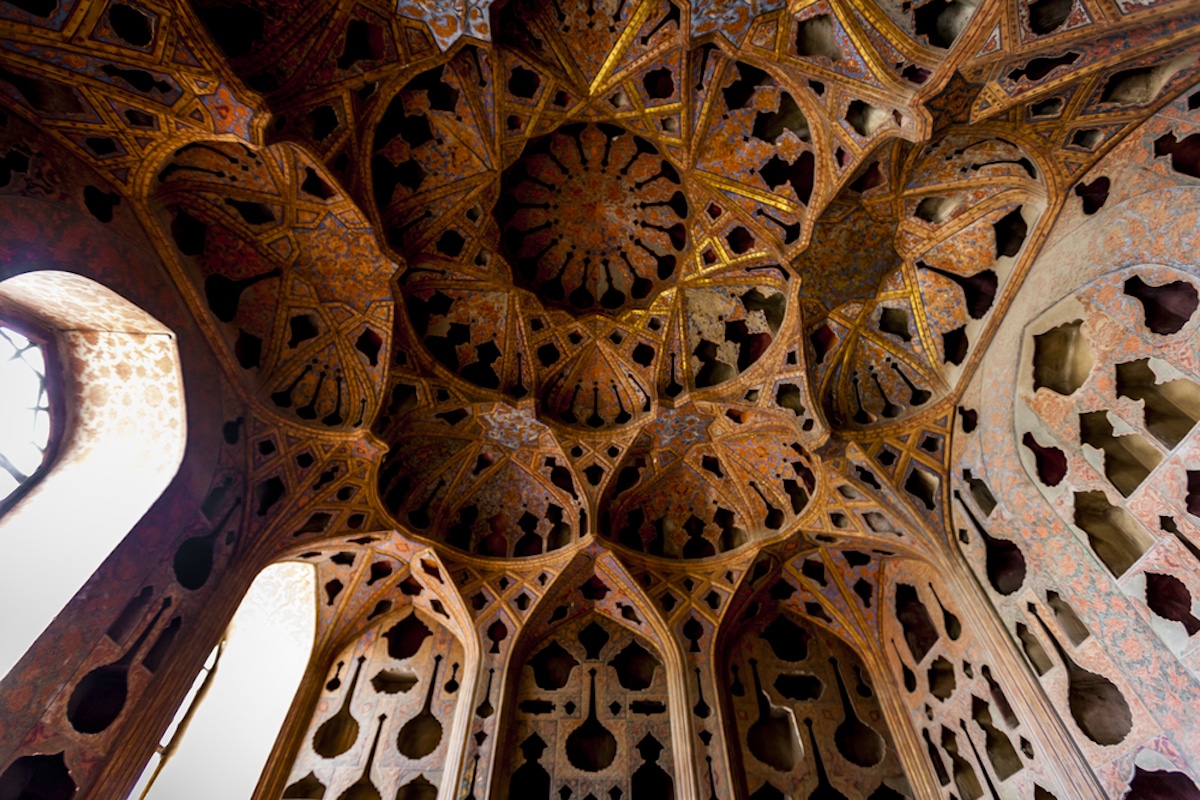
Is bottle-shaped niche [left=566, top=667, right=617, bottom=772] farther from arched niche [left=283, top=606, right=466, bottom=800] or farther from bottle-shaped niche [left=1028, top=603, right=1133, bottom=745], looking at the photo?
bottle-shaped niche [left=1028, top=603, right=1133, bottom=745]

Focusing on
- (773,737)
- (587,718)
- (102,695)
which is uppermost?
(587,718)

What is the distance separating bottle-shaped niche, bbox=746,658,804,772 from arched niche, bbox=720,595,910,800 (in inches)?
0.6

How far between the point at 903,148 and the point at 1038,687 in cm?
714

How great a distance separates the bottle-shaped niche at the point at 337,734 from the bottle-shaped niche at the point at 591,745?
3.53m

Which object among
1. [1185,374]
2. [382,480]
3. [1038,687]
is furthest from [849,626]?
[382,480]

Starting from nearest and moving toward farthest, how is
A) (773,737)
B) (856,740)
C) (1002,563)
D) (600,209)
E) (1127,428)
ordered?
(1127,428)
(1002,563)
(856,740)
(773,737)
(600,209)

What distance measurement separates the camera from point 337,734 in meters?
10.1

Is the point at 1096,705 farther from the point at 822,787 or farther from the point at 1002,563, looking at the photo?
the point at 822,787

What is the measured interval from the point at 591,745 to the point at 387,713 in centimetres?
345

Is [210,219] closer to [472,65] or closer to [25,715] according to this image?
[472,65]

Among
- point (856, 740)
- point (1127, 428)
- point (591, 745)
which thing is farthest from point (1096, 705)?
point (591, 745)

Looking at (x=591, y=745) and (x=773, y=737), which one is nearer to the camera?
(x=591, y=745)

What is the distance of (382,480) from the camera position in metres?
11.2

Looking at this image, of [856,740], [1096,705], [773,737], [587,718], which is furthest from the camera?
[587,718]
